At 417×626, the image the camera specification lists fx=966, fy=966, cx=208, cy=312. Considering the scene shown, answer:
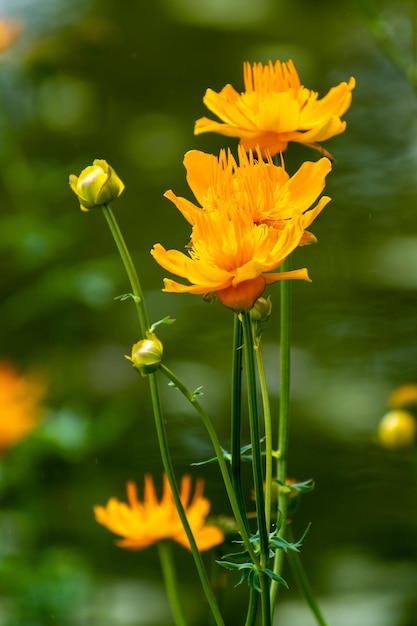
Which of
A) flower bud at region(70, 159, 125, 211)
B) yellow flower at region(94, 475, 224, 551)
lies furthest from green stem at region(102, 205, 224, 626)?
yellow flower at region(94, 475, 224, 551)

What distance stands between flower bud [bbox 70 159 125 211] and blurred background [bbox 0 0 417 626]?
502 mm

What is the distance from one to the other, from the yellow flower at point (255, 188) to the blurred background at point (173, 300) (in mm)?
514

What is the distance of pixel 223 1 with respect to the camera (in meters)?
1.13

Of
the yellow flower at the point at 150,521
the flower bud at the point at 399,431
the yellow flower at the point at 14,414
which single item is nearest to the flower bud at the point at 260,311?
the yellow flower at the point at 150,521

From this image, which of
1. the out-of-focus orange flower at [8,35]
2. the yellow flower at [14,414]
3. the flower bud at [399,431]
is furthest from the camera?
the out-of-focus orange flower at [8,35]

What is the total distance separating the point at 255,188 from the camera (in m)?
0.37

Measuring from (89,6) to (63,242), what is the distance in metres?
0.33

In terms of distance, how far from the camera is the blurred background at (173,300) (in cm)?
98

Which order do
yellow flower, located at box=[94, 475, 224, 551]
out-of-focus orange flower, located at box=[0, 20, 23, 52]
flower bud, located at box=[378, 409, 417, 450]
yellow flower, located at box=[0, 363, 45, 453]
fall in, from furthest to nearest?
1. out-of-focus orange flower, located at box=[0, 20, 23, 52]
2. yellow flower, located at box=[0, 363, 45, 453]
3. flower bud, located at box=[378, 409, 417, 450]
4. yellow flower, located at box=[94, 475, 224, 551]

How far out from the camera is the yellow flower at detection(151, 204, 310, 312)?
1.11ft

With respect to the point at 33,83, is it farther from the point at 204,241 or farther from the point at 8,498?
the point at 204,241

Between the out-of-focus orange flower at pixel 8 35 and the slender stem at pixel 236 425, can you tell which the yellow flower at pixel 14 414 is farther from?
the slender stem at pixel 236 425

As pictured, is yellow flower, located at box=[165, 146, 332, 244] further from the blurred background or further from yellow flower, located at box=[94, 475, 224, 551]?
the blurred background

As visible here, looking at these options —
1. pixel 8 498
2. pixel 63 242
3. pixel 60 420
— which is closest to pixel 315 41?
pixel 63 242
